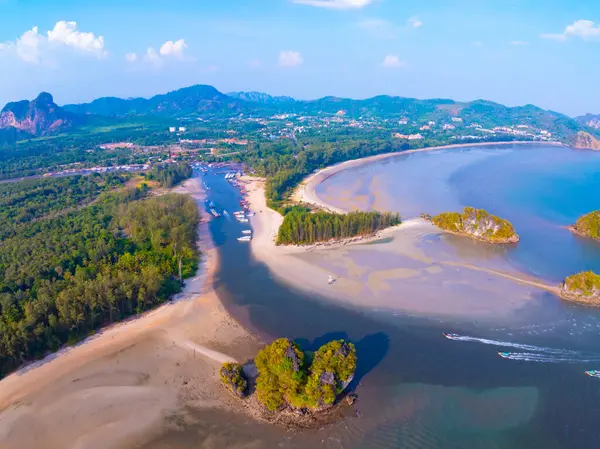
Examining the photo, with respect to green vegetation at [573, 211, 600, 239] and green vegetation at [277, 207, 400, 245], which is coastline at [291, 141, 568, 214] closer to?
green vegetation at [277, 207, 400, 245]

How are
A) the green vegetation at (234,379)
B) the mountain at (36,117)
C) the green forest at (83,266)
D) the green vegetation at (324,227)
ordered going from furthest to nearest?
1. the mountain at (36,117)
2. the green vegetation at (324,227)
3. the green forest at (83,266)
4. the green vegetation at (234,379)

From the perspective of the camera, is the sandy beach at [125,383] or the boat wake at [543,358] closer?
the sandy beach at [125,383]

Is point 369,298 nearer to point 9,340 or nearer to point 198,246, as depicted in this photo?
point 198,246

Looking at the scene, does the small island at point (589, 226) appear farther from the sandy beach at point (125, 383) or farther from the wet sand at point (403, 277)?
the sandy beach at point (125, 383)

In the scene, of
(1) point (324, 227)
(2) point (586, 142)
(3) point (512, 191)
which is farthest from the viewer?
(2) point (586, 142)

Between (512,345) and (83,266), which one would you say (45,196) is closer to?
(83,266)

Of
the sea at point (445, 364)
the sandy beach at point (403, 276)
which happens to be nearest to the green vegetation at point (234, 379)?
the sea at point (445, 364)

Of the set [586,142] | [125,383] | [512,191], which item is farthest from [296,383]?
[586,142]
